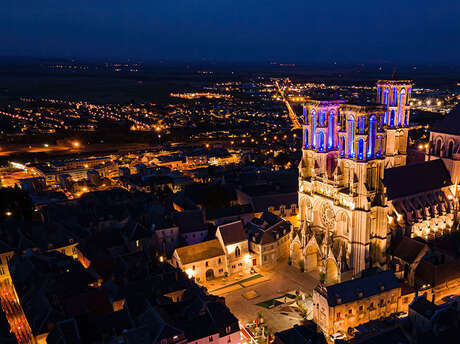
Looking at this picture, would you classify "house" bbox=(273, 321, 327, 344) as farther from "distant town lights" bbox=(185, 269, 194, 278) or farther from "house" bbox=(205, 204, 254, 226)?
"house" bbox=(205, 204, 254, 226)

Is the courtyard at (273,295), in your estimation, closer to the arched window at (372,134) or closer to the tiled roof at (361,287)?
the tiled roof at (361,287)

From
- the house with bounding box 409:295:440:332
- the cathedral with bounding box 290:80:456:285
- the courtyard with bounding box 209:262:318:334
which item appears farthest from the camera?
the cathedral with bounding box 290:80:456:285

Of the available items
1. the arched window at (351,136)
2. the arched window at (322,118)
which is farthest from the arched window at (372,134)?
the arched window at (322,118)

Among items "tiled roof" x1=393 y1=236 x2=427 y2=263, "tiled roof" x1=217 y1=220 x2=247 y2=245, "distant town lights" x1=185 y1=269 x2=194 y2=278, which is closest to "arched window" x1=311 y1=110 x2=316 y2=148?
"tiled roof" x1=217 y1=220 x2=247 y2=245

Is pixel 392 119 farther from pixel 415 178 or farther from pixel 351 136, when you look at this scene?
pixel 351 136

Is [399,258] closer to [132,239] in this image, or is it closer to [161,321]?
[161,321]

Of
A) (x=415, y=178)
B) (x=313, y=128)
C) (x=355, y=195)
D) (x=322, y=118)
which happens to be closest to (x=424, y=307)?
(x=355, y=195)
